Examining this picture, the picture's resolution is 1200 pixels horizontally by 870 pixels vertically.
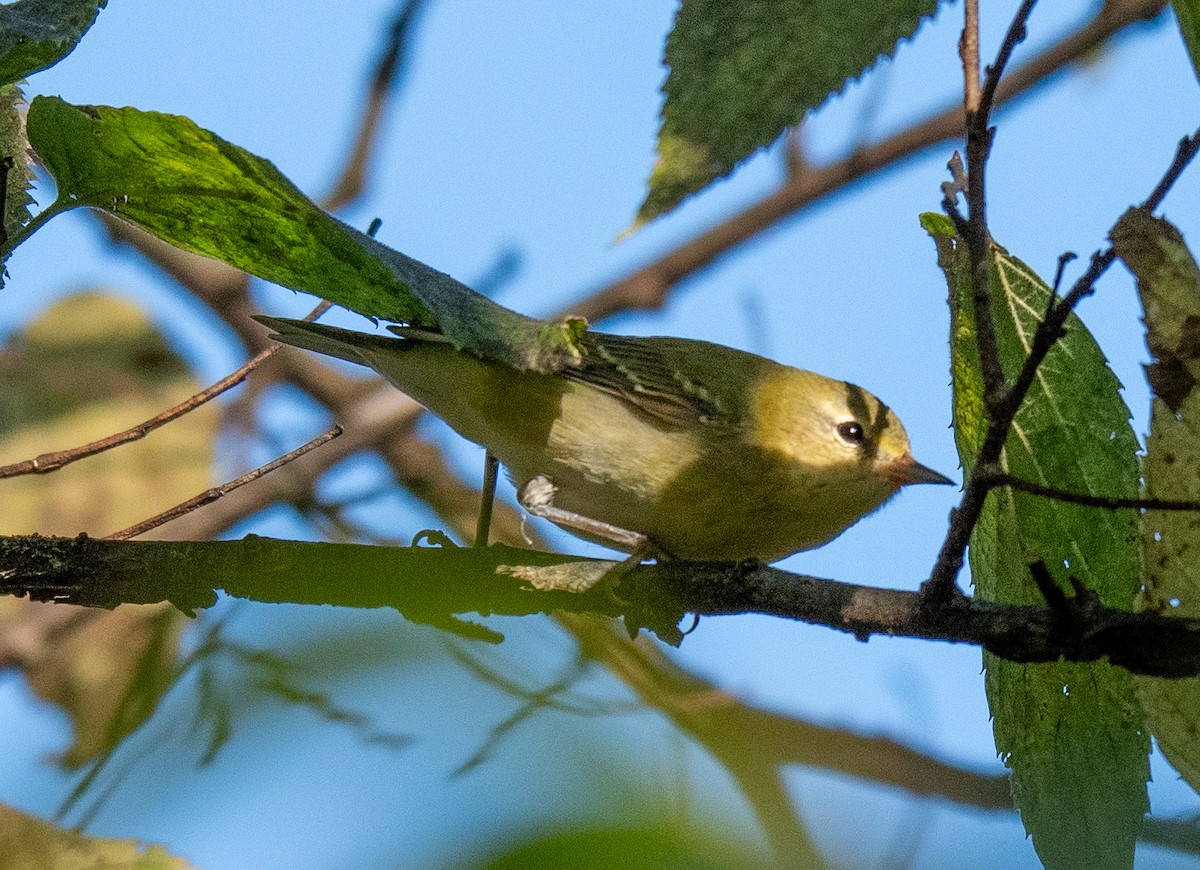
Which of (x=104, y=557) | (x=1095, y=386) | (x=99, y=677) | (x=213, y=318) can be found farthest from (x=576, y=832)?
(x=213, y=318)

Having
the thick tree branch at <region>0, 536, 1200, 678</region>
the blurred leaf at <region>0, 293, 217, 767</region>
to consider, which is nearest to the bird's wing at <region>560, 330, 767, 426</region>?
the thick tree branch at <region>0, 536, 1200, 678</region>

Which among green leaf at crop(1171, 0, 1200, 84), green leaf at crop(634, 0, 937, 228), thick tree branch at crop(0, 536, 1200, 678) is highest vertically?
green leaf at crop(634, 0, 937, 228)

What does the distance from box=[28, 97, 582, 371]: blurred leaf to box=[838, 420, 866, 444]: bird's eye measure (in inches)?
90.6

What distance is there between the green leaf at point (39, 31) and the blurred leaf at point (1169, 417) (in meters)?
1.29

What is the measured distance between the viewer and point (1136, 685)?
171 centimetres

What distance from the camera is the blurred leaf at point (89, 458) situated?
4.55 meters

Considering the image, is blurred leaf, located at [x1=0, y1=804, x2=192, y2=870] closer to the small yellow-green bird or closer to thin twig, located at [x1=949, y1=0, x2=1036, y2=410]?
thin twig, located at [x1=949, y1=0, x2=1036, y2=410]

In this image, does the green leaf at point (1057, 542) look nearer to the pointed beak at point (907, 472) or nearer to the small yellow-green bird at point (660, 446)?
the small yellow-green bird at point (660, 446)

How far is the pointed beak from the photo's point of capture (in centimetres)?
373

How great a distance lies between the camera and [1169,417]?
65.6 inches

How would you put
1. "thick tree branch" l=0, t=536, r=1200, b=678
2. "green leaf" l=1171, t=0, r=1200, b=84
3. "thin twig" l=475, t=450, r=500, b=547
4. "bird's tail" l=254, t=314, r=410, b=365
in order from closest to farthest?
"green leaf" l=1171, t=0, r=1200, b=84
"thick tree branch" l=0, t=536, r=1200, b=678
"bird's tail" l=254, t=314, r=410, b=365
"thin twig" l=475, t=450, r=500, b=547

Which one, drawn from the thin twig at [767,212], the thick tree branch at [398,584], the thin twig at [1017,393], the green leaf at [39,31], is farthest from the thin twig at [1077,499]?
the thin twig at [767,212]

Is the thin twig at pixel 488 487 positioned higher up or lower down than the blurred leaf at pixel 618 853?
higher up

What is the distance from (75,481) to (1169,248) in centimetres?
448
